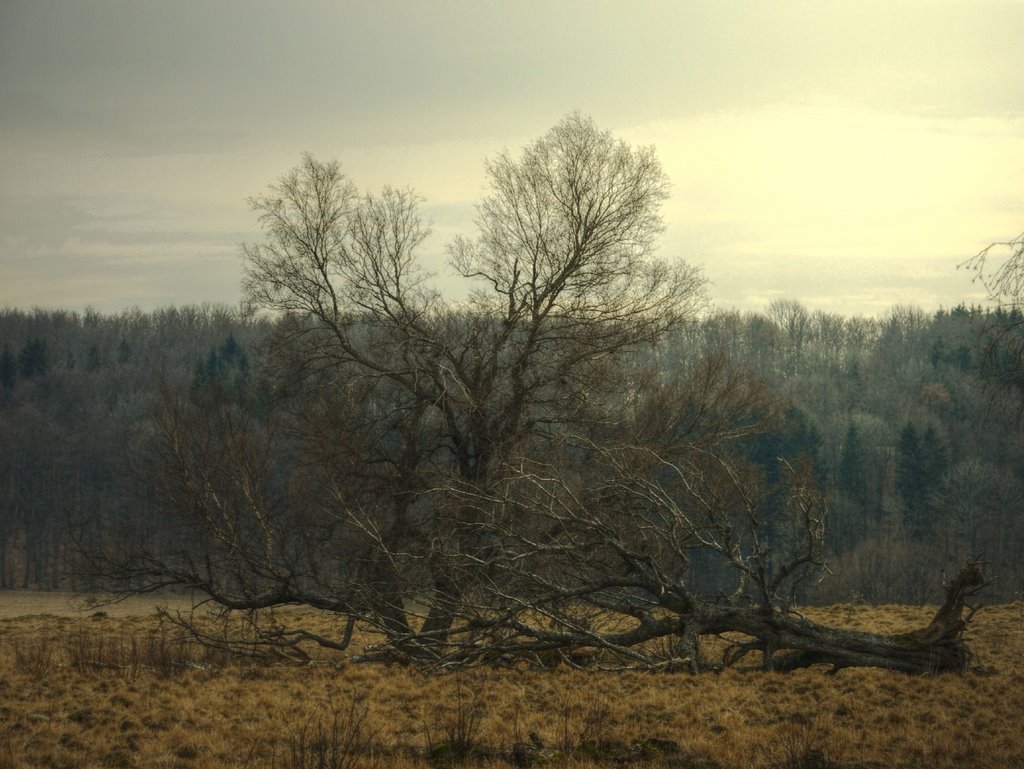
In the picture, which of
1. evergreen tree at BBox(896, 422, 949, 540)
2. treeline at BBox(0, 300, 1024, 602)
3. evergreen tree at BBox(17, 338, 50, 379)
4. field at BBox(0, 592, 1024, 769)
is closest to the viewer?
field at BBox(0, 592, 1024, 769)

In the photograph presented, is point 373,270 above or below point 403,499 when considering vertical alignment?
above

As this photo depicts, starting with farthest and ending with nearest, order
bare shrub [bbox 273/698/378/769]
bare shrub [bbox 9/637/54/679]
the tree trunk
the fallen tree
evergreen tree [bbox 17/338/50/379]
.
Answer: evergreen tree [bbox 17/338/50/379], bare shrub [bbox 9/637/54/679], the fallen tree, the tree trunk, bare shrub [bbox 273/698/378/769]

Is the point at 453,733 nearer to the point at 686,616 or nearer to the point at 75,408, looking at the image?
the point at 686,616

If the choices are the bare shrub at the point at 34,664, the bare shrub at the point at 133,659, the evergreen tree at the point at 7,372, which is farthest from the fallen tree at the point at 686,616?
the evergreen tree at the point at 7,372

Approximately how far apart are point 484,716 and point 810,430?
56894 mm

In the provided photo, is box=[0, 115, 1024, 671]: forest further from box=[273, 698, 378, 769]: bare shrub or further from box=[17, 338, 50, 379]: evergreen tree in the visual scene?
box=[17, 338, 50, 379]: evergreen tree

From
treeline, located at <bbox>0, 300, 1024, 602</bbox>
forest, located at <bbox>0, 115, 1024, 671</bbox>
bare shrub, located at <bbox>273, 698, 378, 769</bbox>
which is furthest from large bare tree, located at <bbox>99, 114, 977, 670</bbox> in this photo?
treeline, located at <bbox>0, 300, 1024, 602</bbox>

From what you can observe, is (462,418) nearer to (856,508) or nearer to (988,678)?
(988,678)

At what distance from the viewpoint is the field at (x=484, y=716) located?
7.80 meters

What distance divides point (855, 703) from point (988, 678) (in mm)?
2139

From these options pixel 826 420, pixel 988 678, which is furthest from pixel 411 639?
pixel 826 420

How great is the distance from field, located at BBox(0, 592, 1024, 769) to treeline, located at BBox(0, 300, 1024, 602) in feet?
74.7

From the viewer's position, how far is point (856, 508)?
6412cm

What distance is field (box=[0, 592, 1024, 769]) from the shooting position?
780 cm
